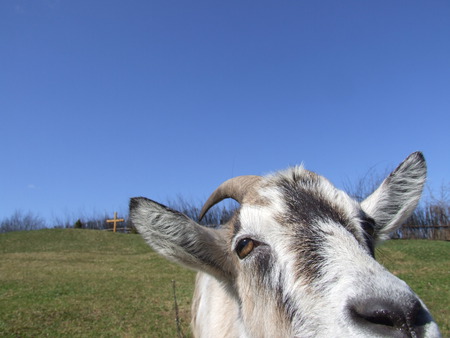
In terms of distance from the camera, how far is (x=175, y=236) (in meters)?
3.21

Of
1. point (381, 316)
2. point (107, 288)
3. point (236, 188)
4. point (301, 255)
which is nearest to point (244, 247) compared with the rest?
point (301, 255)

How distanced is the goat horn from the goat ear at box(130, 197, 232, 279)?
71 centimetres

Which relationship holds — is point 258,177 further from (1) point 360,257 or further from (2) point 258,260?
(1) point 360,257

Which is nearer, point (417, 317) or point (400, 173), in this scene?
point (417, 317)

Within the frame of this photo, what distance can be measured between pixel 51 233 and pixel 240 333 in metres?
41.3

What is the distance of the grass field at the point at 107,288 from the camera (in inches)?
395

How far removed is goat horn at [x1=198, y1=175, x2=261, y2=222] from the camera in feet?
12.5

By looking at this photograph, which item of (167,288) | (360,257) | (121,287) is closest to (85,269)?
(121,287)

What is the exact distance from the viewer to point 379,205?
3.68m

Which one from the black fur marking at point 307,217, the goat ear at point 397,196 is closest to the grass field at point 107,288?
the goat ear at point 397,196

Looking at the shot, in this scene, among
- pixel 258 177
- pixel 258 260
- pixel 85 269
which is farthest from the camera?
pixel 85 269

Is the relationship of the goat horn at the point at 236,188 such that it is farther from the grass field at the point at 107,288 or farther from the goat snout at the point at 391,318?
the goat snout at the point at 391,318

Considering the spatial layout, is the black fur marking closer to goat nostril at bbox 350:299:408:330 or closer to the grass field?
goat nostril at bbox 350:299:408:330

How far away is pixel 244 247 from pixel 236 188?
110cm
